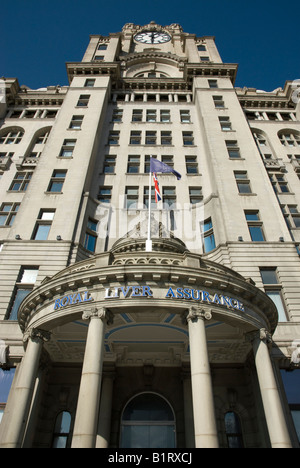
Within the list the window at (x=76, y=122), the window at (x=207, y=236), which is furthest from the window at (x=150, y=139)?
the window at (x=207, y=236)

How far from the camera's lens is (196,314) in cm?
1493

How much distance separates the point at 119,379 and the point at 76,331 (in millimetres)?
4844

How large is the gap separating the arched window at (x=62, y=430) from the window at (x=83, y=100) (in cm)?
3785

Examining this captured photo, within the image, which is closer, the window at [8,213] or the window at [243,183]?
the window at [8,213]

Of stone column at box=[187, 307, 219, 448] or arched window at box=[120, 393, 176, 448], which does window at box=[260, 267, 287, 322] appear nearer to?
arched window at box=[120, 393, 176, 448]

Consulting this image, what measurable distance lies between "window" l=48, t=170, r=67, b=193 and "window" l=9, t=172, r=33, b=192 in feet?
11.9

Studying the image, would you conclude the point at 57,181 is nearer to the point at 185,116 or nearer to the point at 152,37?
the point at 185,116

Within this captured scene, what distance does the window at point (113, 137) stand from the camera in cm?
4079

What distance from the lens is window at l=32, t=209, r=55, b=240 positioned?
2764 cm

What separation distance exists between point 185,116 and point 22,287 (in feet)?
109

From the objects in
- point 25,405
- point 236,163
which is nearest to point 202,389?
point 25,405

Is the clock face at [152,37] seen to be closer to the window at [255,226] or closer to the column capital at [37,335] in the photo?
the window at [255,226]

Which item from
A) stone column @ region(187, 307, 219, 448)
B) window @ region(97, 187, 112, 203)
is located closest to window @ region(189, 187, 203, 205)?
window @ region(97, 187, 112, 203)

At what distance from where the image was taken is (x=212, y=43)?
201ft
